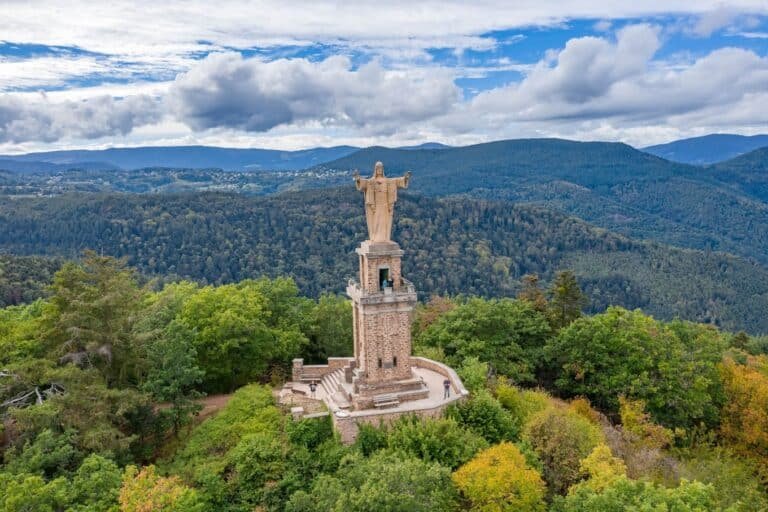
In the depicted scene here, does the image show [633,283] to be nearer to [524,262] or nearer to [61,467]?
[524,262]

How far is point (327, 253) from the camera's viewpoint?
6624 inches

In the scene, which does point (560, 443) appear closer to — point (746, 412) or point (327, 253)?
point (746, 412)

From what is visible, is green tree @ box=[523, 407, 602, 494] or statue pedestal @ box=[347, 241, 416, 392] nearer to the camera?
green tree @ box=[523, 407, 602, 494]

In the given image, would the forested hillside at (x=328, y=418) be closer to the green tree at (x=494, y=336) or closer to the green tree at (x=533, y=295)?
the green tree at (x=494, y=336)

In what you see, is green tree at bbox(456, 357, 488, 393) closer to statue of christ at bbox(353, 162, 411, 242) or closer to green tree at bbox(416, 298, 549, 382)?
green tree at bbox(416, 298, 549, 382)

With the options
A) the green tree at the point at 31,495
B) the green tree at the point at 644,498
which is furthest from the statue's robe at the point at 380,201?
the green tree at the point at 31,495

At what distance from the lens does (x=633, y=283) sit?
17688 centimetres

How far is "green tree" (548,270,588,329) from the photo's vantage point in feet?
144

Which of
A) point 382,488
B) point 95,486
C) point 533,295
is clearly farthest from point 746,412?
point 95,486

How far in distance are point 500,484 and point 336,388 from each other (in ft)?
37.4

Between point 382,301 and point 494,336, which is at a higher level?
point 382,301

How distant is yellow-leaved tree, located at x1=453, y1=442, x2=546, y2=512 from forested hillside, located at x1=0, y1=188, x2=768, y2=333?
124m

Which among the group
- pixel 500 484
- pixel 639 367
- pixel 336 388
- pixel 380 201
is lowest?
pixel 639 367

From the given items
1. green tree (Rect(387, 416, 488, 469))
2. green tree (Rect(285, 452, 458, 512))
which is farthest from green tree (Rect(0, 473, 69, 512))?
green tree (Rect(387, 416, 488, 469))
